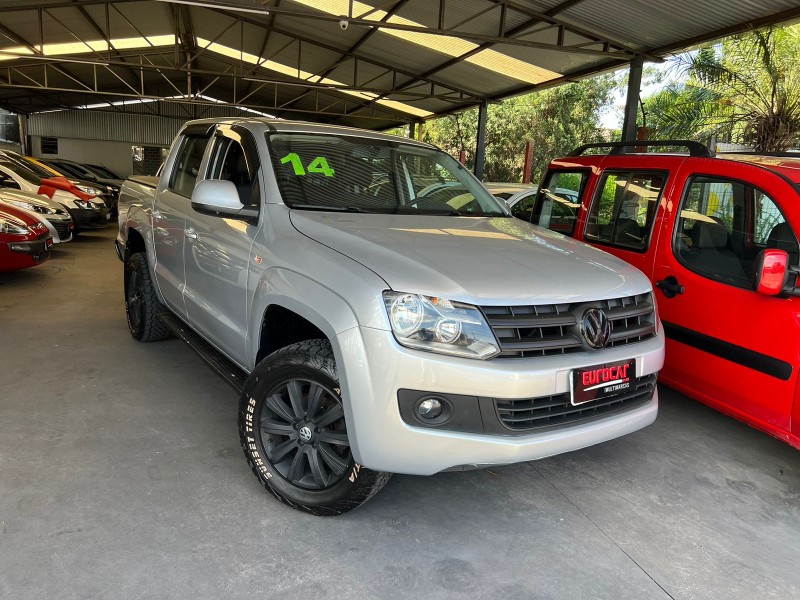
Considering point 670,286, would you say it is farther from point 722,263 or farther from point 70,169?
point 70,169

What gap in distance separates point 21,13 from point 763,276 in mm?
13071

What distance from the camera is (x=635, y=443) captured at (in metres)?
3.59

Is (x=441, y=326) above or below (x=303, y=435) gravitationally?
above

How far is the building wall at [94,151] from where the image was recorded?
26750 millimetres

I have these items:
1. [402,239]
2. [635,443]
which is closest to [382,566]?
[402,239]

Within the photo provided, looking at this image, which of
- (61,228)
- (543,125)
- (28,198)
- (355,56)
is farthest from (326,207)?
(543,125)

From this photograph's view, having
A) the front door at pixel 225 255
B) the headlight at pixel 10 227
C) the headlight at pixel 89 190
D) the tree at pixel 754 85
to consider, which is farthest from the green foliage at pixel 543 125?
the front door at pixel 225 255

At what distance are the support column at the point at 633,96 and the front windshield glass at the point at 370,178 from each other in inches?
237

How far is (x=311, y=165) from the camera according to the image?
3223 millimetres

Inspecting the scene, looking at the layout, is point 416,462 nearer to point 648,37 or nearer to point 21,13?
point 648,37

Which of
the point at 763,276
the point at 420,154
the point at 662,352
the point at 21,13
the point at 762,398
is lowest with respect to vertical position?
the point at 762,398

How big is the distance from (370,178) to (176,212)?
1.43 meters

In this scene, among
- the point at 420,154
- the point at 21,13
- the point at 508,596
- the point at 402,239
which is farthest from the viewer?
the point at 21,13

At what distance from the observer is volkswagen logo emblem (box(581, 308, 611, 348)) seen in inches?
95.1
